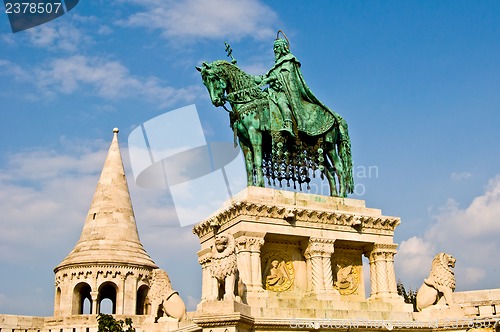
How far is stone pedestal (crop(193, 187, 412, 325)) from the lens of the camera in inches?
737

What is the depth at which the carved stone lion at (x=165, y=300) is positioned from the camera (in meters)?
19.4

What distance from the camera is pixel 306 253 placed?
20.1 meters

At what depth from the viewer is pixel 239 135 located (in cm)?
2150

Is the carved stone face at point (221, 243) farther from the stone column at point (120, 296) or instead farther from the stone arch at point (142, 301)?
the stone arch at point (142, 301)

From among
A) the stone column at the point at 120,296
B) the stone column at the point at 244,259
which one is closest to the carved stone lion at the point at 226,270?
the stone column at the point at 244,259

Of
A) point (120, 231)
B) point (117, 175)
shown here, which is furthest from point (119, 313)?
point (117, 175)

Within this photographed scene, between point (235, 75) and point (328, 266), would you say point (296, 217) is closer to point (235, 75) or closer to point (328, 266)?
point (328, 266)

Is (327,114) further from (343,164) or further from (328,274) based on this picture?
(328,274)

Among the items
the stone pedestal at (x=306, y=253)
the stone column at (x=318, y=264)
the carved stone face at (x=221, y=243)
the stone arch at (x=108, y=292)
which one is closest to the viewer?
the carved stone face at (x=221, y=243)

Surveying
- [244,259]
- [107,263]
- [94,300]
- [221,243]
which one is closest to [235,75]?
[244,259]

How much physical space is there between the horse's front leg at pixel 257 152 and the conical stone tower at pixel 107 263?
58.8 ft

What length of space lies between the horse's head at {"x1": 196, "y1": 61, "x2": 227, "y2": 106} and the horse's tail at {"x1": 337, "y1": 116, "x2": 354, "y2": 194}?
4832mm

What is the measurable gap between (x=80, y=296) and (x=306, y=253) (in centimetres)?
2078

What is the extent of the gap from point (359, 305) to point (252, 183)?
17.6ft
